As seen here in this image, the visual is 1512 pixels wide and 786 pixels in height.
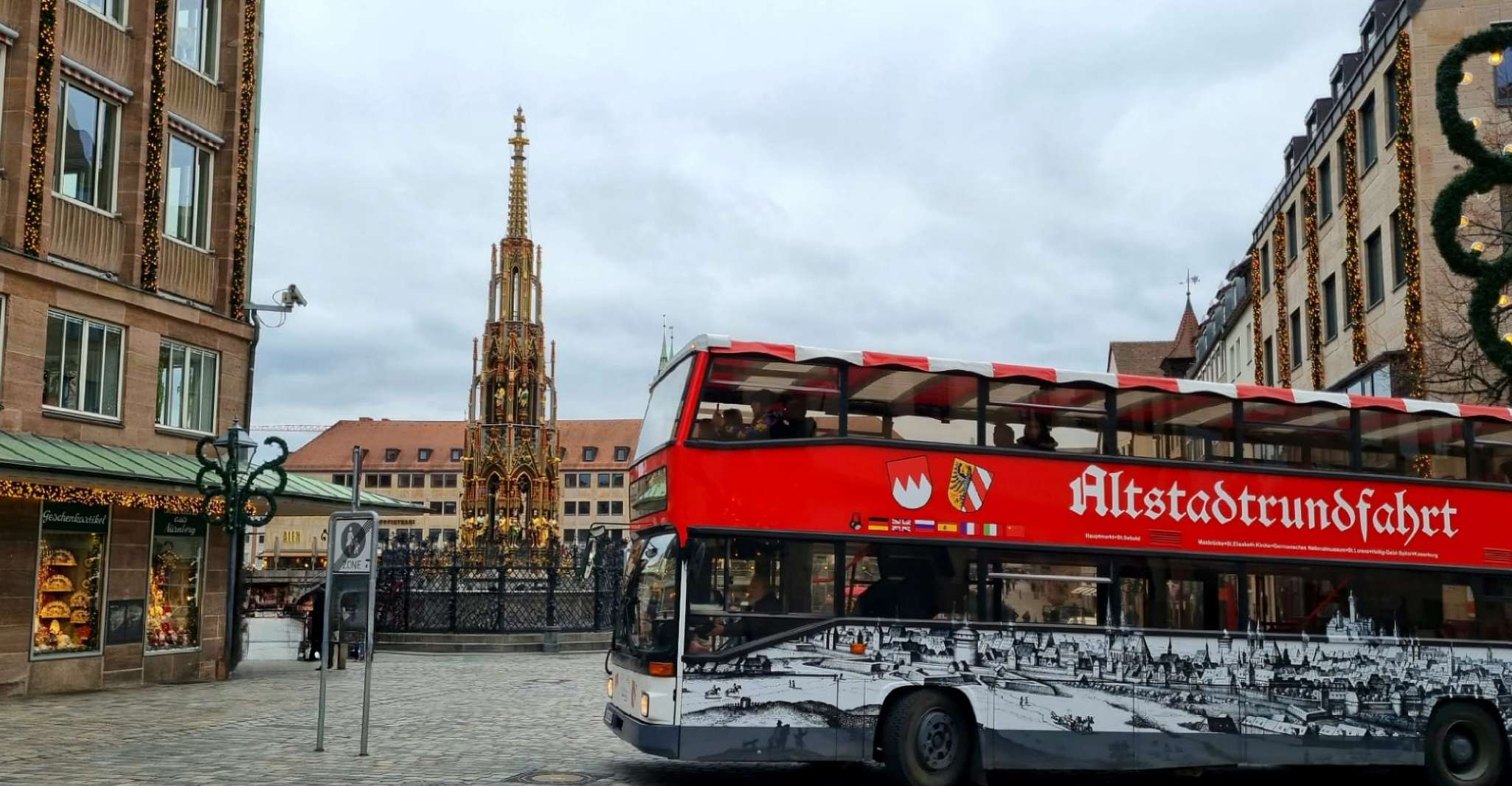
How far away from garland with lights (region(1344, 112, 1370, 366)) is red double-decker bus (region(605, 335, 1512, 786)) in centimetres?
2124

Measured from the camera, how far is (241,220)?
25.7 metres

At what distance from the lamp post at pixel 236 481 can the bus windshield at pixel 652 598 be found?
10229 millimetres

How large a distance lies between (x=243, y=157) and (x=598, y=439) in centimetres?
11312

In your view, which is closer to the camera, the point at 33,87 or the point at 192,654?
the point at 33,87

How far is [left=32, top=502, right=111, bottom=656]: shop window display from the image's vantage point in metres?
21.0

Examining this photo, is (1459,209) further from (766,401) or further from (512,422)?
(512,422)

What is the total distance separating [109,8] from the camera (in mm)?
22797

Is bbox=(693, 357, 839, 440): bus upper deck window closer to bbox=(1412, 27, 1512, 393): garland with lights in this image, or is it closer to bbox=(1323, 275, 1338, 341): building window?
bbox=(1412, 27, 1512, 393): garland with lights

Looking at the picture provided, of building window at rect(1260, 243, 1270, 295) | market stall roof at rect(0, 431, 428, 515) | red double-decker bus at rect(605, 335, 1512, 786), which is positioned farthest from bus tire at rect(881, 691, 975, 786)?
building window at rect(1260, 243, 1270, 295)

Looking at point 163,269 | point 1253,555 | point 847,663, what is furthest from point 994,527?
point 163,269

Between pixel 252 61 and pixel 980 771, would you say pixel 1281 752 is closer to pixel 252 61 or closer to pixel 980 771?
pixel 980 771

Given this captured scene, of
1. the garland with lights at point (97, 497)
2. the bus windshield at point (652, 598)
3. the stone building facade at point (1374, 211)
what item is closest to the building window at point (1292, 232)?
the stone building facade at point (1374, 211)

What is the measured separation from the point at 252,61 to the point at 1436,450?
21.0m

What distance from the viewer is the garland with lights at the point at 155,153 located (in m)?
23.1
